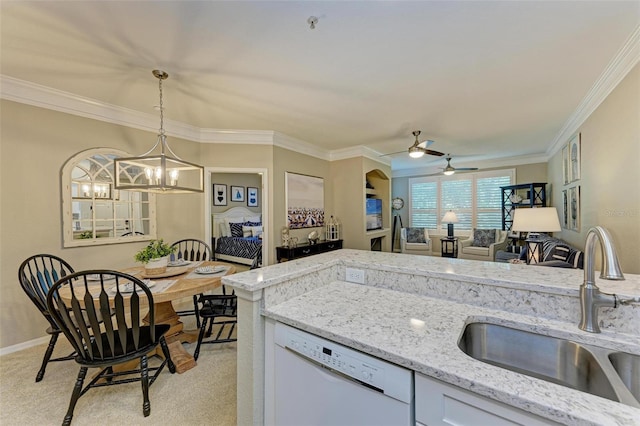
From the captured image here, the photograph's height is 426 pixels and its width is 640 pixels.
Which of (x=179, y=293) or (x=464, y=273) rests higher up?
(x=464, y=273)

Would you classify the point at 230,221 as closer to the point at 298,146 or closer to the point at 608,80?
the point at 298,146

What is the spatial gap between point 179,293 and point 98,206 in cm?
199

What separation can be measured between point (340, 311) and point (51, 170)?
3399 mm

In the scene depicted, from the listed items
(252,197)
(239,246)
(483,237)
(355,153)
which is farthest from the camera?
(252,197)

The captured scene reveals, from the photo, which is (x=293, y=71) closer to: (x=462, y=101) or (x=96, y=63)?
(x=96, y=63)

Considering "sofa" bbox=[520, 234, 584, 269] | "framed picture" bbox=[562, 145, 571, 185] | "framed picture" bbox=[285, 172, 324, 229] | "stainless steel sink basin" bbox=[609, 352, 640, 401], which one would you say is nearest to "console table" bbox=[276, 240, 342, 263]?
"framed picture" bbox=[285, 172, 324, 229]

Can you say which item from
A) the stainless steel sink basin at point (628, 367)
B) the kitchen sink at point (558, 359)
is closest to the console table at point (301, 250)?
the kitchen sink at point (558, 359)

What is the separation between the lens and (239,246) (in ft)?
18.2

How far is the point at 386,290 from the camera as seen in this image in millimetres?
1465

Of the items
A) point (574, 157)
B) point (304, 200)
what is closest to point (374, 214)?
point (304, 200)

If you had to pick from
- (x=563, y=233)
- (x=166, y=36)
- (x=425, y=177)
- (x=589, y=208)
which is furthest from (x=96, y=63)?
(x=425, y=177)

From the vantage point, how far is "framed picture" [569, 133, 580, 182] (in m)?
3.32

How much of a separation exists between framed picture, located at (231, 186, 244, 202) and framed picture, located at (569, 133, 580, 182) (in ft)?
22.4

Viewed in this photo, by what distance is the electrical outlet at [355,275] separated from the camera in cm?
159
